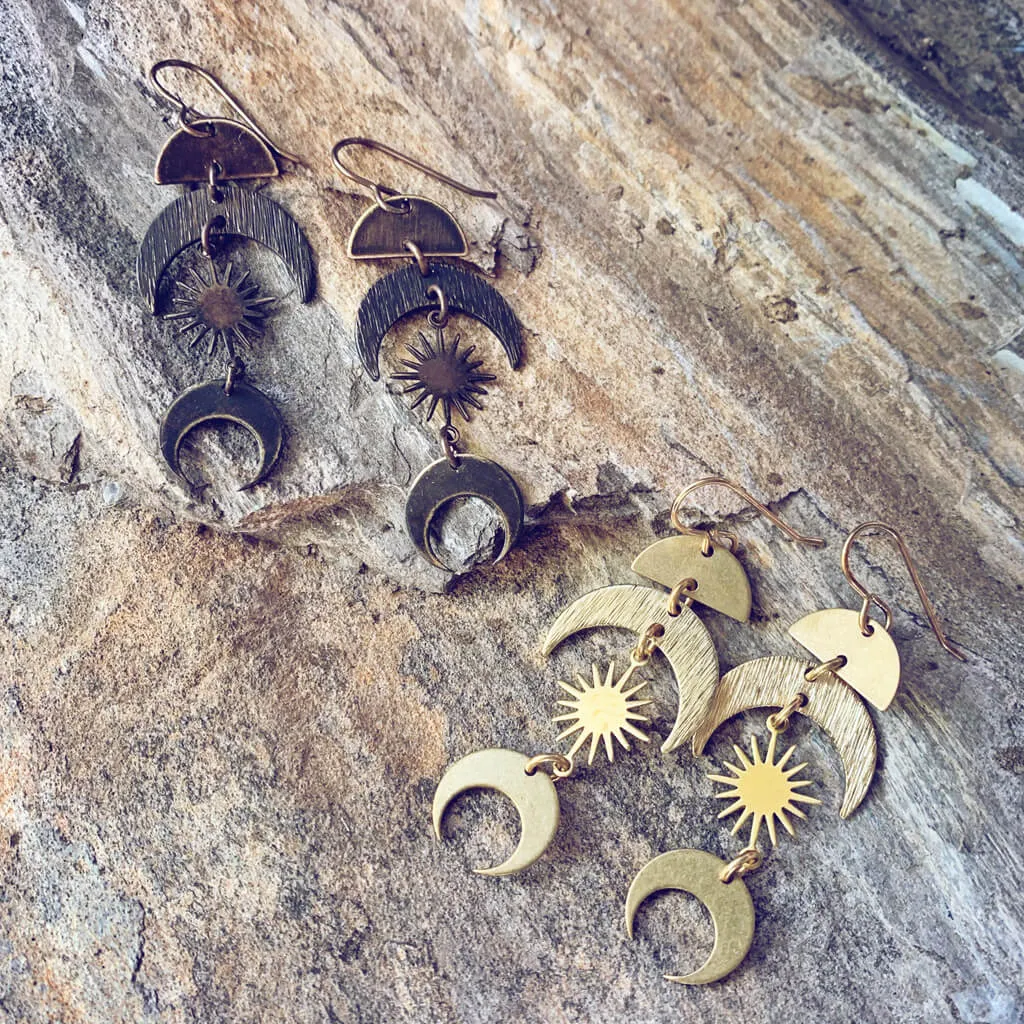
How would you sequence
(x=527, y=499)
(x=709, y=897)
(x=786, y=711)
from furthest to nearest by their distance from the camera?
(x=527, y=499), (x=786, y=711), (x=709, y=897)

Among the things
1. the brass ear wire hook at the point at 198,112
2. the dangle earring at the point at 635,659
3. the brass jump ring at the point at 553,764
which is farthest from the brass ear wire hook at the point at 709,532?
the brass ear wire hook at the point at 198,112

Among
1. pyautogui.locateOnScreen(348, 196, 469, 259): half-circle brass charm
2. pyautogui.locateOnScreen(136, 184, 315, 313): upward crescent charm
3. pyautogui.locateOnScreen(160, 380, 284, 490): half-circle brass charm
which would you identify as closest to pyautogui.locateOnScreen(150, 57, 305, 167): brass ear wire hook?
pyautogui.locateOnScreen(136, 184, 315, 313): upward crescent charm

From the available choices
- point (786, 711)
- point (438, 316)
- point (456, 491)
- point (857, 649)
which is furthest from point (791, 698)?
point (438, 316)

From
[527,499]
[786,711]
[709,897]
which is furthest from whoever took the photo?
[527,499]

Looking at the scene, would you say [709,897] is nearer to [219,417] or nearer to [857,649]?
[857,649]

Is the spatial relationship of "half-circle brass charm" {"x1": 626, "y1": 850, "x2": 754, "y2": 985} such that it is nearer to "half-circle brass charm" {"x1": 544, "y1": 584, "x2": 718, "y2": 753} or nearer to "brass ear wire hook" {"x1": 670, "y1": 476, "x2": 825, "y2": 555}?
"half-circle brass charm" {"x1": 544, "y1": 584, "x2": 718, "y2": 753}

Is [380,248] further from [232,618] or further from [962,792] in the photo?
[962,792]

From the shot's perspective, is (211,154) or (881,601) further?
(211,154)
